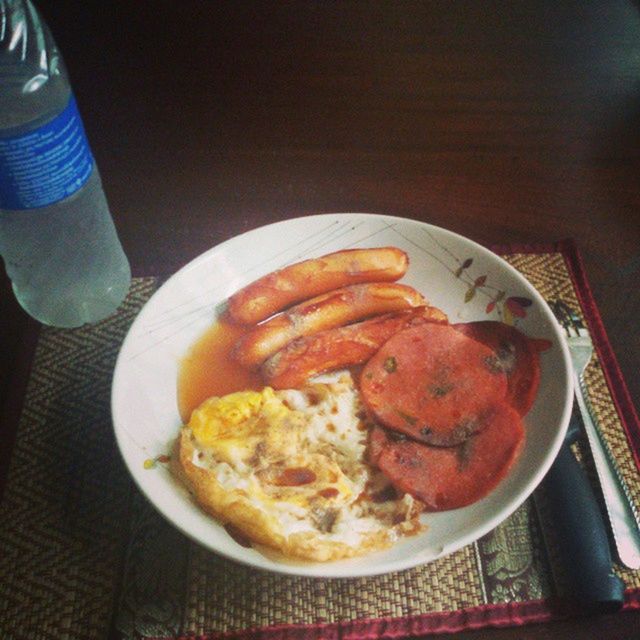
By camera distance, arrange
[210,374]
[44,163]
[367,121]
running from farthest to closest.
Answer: [367,121] < [210,374] < [44,163]

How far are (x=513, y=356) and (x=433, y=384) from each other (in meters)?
0.17

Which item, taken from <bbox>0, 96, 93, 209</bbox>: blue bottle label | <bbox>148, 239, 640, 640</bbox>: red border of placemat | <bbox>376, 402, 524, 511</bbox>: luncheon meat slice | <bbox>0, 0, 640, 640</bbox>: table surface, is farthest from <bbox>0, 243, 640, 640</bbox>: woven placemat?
<bbox>0, 96, 93, 209</bbox>: blue bottle label

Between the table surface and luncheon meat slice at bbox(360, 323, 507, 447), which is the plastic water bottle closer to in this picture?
the table surface

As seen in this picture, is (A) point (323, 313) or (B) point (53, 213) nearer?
(A) point (323, 313)

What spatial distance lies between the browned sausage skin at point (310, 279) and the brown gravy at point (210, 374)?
63mm

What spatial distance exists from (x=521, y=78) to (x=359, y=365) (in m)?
1.21

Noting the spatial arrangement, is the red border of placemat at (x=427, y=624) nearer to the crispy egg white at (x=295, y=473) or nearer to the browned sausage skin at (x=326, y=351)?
the crispy egg white at (x=295, y=473)

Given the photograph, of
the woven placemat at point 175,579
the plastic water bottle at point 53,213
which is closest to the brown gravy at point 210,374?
the woven placemat at point 175,579

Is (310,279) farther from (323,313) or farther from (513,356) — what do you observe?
(513,356)

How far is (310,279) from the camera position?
1265 mm

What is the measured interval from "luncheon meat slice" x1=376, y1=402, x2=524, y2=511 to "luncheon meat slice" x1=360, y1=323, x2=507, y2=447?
18 millimetres

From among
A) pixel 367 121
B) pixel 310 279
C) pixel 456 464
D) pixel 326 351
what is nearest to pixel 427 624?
pixel 456 464

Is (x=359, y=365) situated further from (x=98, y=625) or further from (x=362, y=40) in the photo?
(x=362, y=40)

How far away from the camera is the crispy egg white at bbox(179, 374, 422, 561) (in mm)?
934
